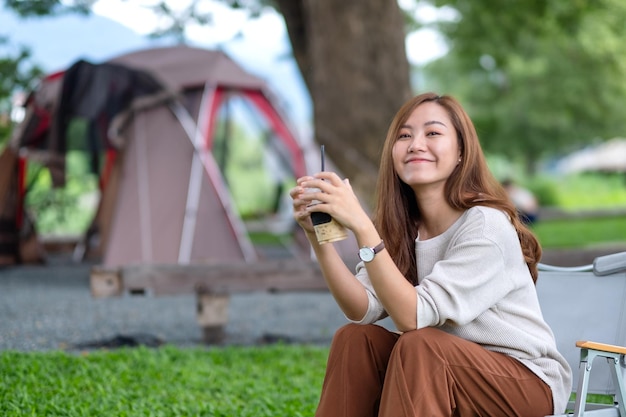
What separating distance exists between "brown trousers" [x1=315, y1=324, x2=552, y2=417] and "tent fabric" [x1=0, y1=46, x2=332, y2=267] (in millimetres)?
5266

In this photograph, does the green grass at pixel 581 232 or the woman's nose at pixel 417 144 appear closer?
the woman's nose at pixel 417 144

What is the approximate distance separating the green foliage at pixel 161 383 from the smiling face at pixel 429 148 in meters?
1.50

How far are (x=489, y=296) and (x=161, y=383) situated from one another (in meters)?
2.23

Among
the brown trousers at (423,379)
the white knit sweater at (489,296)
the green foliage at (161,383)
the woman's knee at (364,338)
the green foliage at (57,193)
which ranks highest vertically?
the green foliage at (57,193)

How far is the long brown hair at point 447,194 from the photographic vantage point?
2393 mm

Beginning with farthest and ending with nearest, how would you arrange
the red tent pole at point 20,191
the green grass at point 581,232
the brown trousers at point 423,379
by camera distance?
the green grass at point 581,232
the red tent pole at point 20,191
the brown trousers at point 423,379

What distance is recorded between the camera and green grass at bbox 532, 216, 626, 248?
11.5 metres

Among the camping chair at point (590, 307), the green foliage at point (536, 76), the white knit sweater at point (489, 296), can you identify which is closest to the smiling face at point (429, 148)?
the white knit sweater at point (489, 296)

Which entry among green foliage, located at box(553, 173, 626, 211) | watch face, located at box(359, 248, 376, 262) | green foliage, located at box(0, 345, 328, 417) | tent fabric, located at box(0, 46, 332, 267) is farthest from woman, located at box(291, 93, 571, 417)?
green foliage, located at box(553, 173, 626, 211)

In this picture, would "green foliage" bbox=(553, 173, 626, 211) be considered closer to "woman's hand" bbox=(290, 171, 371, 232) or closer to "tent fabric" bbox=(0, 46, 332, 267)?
"tent fabric" bbox=(0, 46, 332, 267)

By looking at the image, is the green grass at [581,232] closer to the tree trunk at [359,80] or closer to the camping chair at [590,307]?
the tree trunk at [359,80]

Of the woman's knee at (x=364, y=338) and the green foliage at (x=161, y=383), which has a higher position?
the woman's knee at (x=364, y=338)

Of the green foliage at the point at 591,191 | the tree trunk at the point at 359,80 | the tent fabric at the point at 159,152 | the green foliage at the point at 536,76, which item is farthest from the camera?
the green foliage at the point at 591,191

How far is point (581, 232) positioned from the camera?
43.7ft
